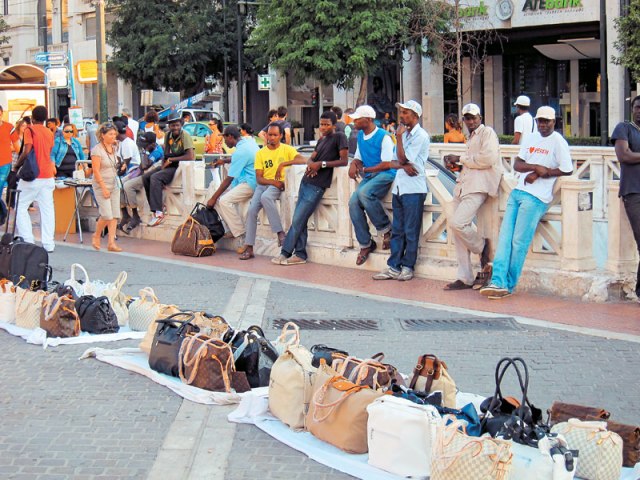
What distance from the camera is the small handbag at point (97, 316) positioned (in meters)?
9.23

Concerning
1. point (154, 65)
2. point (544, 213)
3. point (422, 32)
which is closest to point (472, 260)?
point (544, 213)

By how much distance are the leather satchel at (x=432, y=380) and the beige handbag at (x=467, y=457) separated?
979mm

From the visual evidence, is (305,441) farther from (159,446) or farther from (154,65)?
(154,65)

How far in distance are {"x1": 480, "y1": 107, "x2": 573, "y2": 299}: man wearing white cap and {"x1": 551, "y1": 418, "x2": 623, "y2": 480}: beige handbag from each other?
209 inches

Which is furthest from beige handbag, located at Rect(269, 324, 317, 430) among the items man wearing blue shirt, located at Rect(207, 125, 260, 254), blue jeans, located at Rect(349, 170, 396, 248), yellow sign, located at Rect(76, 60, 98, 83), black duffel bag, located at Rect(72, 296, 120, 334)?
yellow sign, located at Rect(76, 60, 98, 83)

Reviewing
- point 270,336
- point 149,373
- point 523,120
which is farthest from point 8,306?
point 523,120

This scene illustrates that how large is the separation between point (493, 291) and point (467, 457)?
580 cm

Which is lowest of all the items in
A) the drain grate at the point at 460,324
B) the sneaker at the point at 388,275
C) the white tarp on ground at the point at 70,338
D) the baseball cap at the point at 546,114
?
the drain grate at the point at 460,324

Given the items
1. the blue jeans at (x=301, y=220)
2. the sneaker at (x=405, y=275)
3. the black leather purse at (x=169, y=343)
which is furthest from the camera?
the blue jeans at (x=301, y=220)

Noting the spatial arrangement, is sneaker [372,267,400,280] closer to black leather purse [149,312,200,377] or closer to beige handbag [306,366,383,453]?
black leather purse [149,312,200,377]

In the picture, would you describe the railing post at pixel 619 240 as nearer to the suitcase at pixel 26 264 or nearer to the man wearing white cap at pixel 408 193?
the man wearing white cap at pixel 408 193

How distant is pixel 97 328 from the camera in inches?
364

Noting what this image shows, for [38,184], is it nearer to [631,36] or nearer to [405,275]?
[405,275]

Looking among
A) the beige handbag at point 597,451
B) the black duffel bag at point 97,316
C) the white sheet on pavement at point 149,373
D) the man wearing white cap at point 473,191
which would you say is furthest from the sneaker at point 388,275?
the beige handbag at point 597,451
